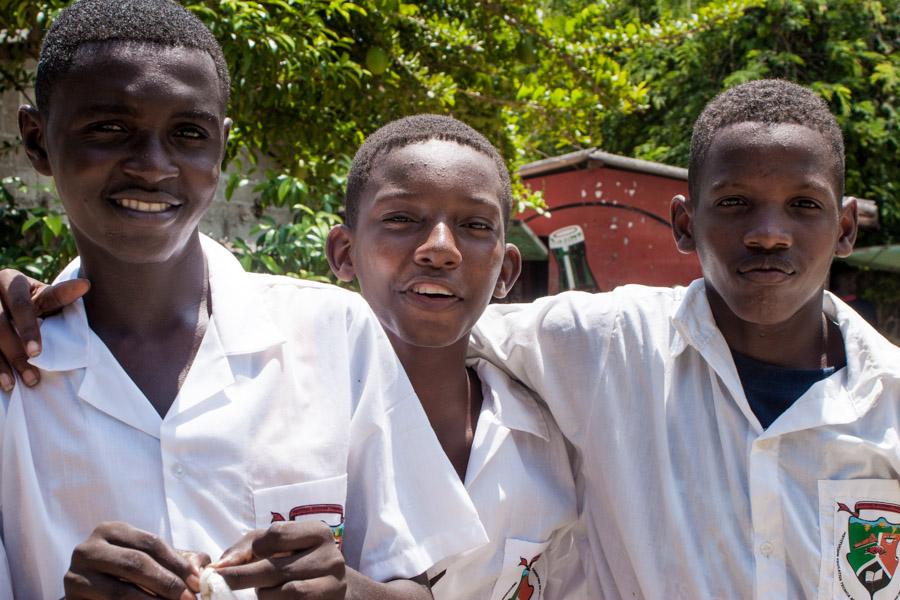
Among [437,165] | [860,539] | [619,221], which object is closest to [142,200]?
[437,165]

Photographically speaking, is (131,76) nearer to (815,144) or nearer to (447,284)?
(447,284)

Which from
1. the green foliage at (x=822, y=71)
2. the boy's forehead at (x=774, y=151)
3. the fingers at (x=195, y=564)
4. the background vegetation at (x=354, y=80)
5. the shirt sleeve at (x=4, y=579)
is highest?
the green foliage at (x=822, y=71)

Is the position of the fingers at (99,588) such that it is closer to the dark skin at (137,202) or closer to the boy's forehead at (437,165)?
the dark skin at (137,202)

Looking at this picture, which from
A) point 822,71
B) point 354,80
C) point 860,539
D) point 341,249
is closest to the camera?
point 860,539

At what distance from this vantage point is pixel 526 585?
194cm

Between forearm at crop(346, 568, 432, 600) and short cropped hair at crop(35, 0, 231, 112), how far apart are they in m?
0.84

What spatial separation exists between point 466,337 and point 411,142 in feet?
1.46

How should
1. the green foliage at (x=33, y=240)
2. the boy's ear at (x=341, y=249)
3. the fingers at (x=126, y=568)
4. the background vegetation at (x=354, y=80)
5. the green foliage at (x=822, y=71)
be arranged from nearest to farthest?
1. the fingers at (x=126, y=568)
2. the boy's ear at (x=341, y=249)
3. the green foliage at (x=33, y=240)
4. the background vegetation at (x=354, y=80)
5. the green foliage at (x=822, y=71)

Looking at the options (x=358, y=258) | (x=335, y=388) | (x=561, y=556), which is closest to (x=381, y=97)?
(x=358, y=258)

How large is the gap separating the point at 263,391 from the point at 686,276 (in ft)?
19.9

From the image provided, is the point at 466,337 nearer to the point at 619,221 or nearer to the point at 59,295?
the point at 59,295

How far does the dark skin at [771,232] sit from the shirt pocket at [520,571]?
640 mm

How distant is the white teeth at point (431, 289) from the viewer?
195 centimetres

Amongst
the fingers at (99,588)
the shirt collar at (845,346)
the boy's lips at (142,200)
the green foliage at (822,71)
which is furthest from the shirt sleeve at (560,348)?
the green foliage at (822,71)
